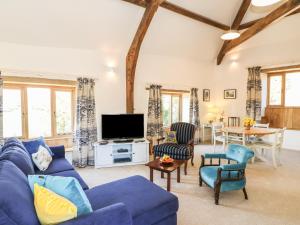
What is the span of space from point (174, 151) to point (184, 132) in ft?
2.38

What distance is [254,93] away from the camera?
592 centimetres

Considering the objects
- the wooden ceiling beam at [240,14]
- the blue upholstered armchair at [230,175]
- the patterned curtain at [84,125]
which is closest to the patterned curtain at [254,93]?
the wooden ceiling beam at [240,14]

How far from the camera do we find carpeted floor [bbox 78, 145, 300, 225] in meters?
2.37

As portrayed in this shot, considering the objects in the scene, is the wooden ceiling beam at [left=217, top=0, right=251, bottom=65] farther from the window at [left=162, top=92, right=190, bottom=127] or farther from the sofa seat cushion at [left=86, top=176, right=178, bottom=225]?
the sofa seat cushion at [left=86, top=176, right=178, bottom=225]

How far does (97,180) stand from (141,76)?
3.02 meters

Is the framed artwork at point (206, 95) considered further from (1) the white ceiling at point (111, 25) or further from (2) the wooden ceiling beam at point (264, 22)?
(1) the white ceiling at point (111, 25)

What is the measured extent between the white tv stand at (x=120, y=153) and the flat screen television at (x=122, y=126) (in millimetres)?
205

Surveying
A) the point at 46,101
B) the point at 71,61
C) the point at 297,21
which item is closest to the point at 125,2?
the point at 71,61

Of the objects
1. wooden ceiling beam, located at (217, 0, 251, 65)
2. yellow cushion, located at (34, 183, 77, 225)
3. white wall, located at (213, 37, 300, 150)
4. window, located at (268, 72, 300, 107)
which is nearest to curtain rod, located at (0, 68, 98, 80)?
yellow cushion, located at (34, 183, 77, 225)

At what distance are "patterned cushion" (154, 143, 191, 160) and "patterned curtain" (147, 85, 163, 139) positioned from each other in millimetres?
1377

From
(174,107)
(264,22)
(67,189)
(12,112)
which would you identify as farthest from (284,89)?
(12,112)

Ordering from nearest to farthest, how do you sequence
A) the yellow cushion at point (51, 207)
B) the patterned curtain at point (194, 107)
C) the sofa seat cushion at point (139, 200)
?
the yellow cushion at point (51, 207) → the sofa seat cushion at point (139, 200) → the patterned curtain at point (194, 107)

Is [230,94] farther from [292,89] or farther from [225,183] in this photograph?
[225,183]

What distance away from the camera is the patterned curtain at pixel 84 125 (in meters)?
4.34
